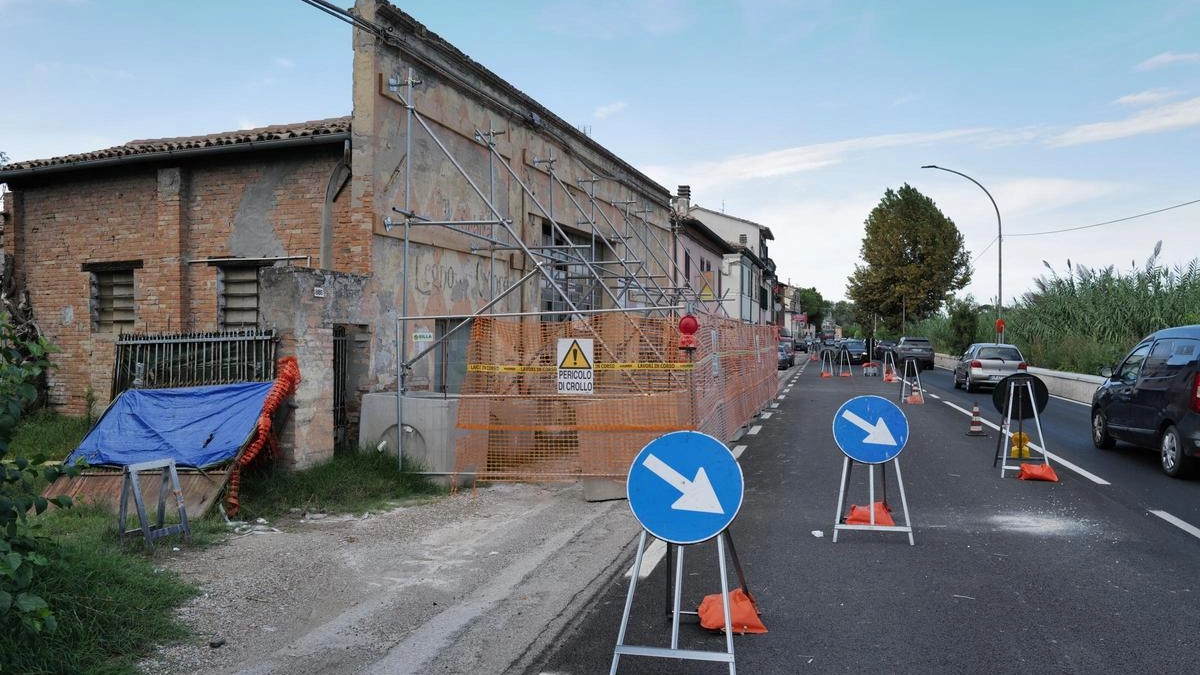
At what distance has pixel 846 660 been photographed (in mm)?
4613

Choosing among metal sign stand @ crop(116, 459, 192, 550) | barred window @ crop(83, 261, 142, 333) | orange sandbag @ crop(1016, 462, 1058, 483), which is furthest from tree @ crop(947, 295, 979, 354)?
metal sign stand @ crop(116, 459, 192, 550)

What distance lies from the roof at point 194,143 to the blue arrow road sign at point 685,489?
29.4 feet

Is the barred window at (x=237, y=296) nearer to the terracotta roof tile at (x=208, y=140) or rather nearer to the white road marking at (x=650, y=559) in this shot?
the terracotta roof tile at (x=208, y=140)

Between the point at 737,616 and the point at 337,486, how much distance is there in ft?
17.0

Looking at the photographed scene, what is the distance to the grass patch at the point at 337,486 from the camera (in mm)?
8477

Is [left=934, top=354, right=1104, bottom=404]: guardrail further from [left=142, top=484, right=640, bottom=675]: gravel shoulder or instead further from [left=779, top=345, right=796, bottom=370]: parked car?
[left=142, top=484, right=640, bottom=675]: gravel shoulder

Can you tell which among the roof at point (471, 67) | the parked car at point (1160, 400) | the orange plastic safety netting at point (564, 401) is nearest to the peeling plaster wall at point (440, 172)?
the roof at point (471, 67)

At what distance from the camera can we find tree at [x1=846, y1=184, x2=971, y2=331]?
63.6 metres

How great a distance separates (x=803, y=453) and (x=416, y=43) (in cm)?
835

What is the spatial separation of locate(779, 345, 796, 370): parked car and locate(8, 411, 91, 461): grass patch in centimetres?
3624

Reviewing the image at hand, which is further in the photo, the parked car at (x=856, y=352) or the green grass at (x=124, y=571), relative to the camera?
the parked car at (x=856, y=352)

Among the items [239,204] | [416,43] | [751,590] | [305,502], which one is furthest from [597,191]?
[751,590]

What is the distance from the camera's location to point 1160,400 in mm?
11133

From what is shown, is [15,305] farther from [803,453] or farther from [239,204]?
[803,453]
